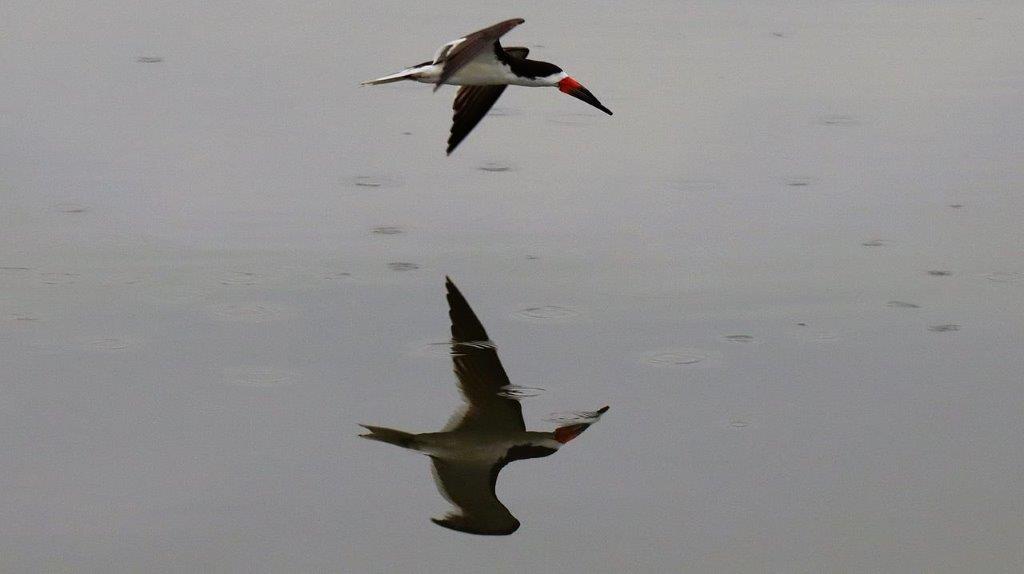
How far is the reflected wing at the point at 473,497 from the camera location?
4207 millimetres

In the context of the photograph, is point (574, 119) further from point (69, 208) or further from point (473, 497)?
point (473, 497)

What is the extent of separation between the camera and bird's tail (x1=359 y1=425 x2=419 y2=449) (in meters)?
4.65

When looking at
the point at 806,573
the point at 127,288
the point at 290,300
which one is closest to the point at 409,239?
the point at 290,300

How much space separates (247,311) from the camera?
557 cm

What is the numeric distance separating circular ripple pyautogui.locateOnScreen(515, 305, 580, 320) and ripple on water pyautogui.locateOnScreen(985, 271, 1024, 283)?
5.45 ft

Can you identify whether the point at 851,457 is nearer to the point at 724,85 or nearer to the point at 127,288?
the point at 127,288

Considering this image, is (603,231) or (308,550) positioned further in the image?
(603,231)

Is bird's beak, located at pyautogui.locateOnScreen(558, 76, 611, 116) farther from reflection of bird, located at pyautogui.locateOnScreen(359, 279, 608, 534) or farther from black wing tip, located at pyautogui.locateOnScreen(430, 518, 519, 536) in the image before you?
black wing tip, located at pyautogui.locateOnScreen(430, 518, 519, 536)

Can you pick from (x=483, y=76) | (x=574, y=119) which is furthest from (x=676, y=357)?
(x=574, y=119)

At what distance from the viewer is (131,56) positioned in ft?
27.0

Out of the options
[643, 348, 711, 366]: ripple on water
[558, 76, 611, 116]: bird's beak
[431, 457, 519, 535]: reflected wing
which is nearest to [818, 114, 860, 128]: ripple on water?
[558, 76, 611, 116]: bird's beak

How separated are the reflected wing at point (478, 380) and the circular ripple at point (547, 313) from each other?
0.19 m

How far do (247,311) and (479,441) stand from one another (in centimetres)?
126

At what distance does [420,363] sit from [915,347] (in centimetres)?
172
